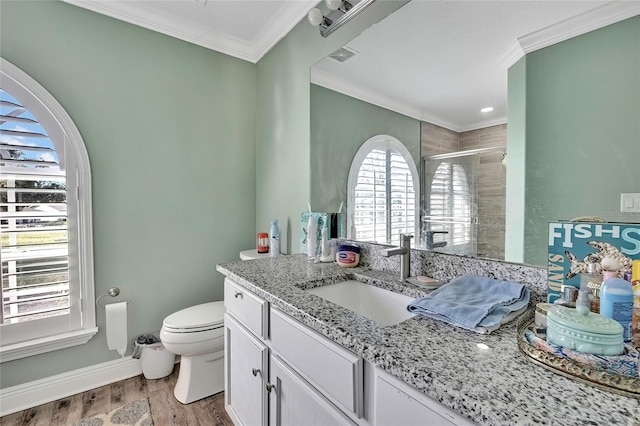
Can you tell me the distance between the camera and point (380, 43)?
1.39 m

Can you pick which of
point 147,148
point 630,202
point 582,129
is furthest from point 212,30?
point 630,202

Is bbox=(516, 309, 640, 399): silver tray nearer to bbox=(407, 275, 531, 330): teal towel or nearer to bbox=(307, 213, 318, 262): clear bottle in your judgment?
bbox=(407, 275, 531, 330): teal towel

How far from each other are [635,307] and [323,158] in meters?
1.42

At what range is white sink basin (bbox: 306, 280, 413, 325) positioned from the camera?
1.14 m

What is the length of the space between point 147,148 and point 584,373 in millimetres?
2338

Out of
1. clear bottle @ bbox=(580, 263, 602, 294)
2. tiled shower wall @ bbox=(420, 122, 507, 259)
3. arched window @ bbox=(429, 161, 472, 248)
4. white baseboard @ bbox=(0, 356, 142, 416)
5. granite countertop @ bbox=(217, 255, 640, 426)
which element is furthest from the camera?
white baseboard @ bbox=(0, 356, 142, 416)

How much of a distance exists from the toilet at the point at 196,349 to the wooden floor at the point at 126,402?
2.4 inches

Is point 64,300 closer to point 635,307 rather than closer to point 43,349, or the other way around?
point 43,349

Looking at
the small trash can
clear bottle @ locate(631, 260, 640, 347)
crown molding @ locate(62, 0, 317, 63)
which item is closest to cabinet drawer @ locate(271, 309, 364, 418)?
clear bottle @ locate(631, 260, 640, 347)

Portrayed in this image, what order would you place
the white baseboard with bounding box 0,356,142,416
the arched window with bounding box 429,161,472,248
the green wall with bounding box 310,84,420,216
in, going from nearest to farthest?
1. the arched window with bounding box 429,161,472,248
2. the green wall with bounding box 310,84,420,216
3. the white baseboard with bounding box 0,356,142,416

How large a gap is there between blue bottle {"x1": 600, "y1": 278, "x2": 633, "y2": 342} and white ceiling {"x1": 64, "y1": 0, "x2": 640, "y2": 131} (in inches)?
23.4

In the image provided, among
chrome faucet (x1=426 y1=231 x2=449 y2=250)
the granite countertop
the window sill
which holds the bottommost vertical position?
the window sill

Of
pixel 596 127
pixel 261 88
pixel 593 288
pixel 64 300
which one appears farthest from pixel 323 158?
pixel 64 300

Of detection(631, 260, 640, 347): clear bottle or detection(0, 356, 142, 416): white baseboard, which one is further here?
detection(0, 356, 142, 416): white baseboard
